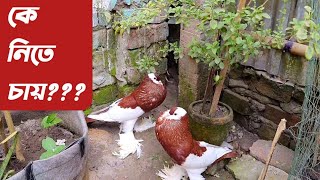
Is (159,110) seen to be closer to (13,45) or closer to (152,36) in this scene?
(152,36)

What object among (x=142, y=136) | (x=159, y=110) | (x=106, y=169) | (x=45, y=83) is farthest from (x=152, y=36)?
(x=45, y=83)

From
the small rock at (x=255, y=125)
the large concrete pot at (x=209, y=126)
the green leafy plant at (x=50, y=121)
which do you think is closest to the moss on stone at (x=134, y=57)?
the large concrete pot at (x=209, y=126)

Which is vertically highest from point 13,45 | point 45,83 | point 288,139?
point 13,45

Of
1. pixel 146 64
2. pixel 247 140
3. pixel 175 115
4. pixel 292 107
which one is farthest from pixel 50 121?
pixel 292 107

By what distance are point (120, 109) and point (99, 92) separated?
370mm

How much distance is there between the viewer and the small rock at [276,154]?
7.18 feet

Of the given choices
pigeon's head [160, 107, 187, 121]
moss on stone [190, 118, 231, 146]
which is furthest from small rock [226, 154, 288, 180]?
pigeon's head [160, 107, 187, 121]

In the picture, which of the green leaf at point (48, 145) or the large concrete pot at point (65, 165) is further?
the green leaf at point (48, 145)

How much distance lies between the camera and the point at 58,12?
149 cm

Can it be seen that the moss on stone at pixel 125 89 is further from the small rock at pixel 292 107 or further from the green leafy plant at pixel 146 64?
the small rock at pixel 292 107

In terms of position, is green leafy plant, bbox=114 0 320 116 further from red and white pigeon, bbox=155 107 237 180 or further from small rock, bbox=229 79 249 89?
small rock, bbox=229 79 249 89

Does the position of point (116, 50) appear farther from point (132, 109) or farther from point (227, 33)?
point (227, 33)

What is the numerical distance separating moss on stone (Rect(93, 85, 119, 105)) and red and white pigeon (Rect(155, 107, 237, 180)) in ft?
2.62

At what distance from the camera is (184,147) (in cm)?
196
